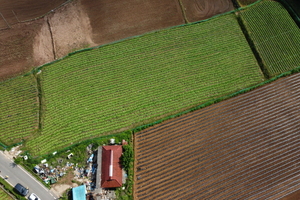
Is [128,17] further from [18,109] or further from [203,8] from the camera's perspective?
[18,109]

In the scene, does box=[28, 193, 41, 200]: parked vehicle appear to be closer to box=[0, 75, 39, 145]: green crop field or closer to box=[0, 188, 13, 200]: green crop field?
box=[0, 188, 13, 200]: green crop field

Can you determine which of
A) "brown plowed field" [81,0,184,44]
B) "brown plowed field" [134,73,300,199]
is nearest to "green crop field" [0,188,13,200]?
"brown plowed field" [134,73,300,199]

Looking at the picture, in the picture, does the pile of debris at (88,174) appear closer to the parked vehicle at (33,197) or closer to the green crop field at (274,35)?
the parked vehicle at (33,197)

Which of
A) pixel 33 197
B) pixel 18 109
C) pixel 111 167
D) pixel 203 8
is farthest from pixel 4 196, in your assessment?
pixel 203 8

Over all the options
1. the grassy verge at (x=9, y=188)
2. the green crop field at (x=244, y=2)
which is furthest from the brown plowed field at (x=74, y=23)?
the grassy verge at (x=9, y=188)

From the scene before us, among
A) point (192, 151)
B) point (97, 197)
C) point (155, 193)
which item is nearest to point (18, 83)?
point (97, 197)

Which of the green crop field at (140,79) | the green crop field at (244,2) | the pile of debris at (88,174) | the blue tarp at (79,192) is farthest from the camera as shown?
the green crop field at (244,2)

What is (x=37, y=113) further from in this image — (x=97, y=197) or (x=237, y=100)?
(x=237, y=100)
